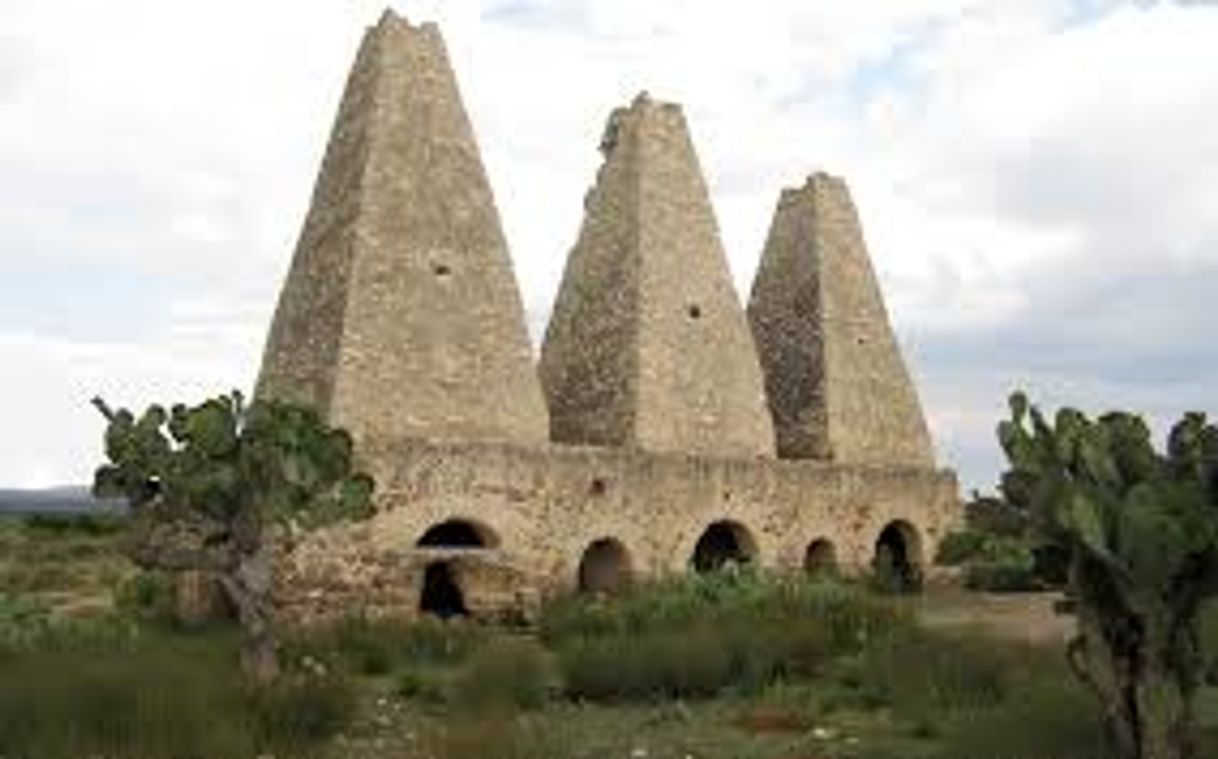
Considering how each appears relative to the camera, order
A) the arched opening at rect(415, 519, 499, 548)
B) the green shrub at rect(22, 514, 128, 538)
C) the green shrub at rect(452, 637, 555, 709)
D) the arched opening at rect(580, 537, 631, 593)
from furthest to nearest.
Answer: the green shrub at rect(22, 514, 128, 538) < the arched opening at rect(580, 537, 631, 593) < the arched opening at rect(415, 519, 499, 548) < the green shrub at rect(452, 637, 555, 709)

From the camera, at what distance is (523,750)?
1268 centimetres

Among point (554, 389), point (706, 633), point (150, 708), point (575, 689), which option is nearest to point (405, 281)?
point (554, 389)

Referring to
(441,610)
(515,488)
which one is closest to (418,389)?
(515,488)

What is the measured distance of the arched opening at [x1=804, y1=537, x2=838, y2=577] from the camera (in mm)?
30016

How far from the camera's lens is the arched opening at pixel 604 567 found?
26922 mm

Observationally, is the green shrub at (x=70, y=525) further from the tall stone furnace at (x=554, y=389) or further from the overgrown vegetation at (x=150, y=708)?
the overgrown vegetation at (x=150, y=708)

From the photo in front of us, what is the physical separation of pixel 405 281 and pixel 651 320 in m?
4.33

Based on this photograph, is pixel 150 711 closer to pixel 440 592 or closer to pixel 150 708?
pixel 150 708

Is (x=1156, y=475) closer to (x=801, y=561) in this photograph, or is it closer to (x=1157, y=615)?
(x=1157, y=615)

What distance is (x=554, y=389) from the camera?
29.4 metres

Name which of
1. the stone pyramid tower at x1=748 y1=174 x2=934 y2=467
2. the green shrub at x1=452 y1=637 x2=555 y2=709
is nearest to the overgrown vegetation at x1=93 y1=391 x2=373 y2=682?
the green shrub at x1=452 y1=637 x2=555 y2=709

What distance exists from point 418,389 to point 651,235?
5306 millimetres

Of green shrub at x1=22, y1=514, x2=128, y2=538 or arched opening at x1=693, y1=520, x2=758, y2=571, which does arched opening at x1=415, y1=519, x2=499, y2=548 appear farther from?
green shrub at x1=22, y1=514, x2=128, y2=538

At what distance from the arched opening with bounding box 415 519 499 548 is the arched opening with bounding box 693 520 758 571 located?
4.02 m
